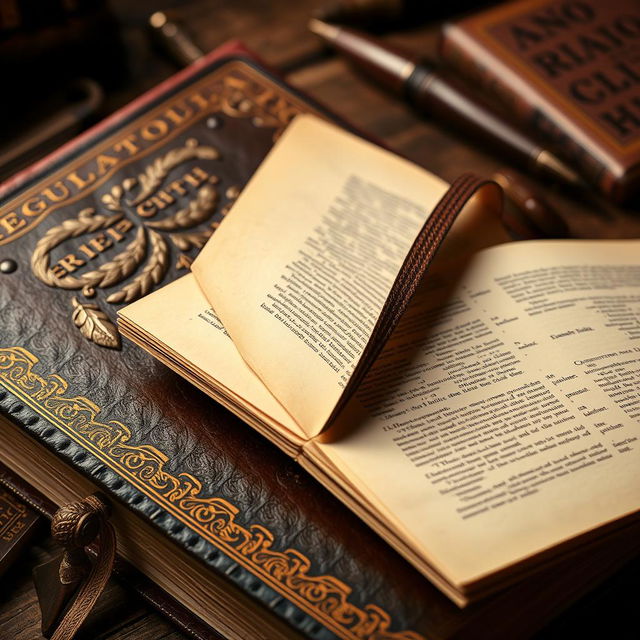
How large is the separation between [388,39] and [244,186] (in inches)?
19.7

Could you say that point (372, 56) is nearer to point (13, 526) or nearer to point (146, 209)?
point (146, 209)

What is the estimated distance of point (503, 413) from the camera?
70 cm

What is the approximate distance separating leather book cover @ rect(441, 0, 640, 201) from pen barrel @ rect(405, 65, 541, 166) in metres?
0.05

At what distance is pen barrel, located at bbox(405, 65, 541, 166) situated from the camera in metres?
1.09

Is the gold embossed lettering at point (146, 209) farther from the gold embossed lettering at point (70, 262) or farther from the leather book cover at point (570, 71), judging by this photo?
the leather book cover at point (570, 71)

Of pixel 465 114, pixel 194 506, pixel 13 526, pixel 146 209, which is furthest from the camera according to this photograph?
pixel 465 114

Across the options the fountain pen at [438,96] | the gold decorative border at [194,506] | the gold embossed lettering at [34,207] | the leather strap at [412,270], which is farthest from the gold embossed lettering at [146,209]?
the fountain pen at [438,96]

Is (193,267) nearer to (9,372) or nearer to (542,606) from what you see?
(9,372)

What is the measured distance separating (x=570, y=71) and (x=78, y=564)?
892 millimetres

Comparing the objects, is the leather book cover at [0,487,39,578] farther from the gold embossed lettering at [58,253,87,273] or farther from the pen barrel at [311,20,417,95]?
the pen barrel at [311,20,417,95]

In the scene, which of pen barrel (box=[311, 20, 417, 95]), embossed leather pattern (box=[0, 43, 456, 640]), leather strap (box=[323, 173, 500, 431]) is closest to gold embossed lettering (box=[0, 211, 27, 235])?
embossed leather pattern (box=[0, 43, 456, 640])

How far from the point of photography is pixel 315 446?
663 mm

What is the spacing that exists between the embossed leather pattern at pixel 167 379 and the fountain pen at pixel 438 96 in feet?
0.64

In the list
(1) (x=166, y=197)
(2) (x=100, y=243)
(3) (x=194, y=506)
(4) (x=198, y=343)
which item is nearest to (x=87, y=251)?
(2) (x=100, y=243)
